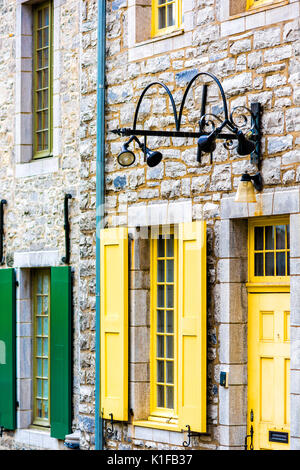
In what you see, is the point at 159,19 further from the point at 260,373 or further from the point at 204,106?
the point at 260,373

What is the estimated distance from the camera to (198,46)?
29.9ft

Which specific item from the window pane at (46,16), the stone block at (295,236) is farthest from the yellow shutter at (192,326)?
the window pane at (46,16)

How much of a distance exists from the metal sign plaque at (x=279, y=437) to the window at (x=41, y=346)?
144 inches

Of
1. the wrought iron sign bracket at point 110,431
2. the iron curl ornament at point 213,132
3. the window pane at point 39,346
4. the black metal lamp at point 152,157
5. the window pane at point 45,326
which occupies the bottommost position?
the wrought iron sign bracket at point 110,431

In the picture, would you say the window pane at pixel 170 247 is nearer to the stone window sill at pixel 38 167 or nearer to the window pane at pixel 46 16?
the stone window sill at pixel 38 167

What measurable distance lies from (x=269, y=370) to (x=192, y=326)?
786 millimetres

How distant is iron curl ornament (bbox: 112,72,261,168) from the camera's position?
826cm

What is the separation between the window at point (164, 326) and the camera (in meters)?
9.49

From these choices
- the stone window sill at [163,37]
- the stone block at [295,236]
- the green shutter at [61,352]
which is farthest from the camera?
the green shutter at [61,352]

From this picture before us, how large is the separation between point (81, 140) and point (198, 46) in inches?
72.9

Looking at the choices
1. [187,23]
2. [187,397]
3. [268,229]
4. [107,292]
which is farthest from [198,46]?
[187,397]

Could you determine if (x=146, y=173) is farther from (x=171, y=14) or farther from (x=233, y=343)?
(x=233, y=343)

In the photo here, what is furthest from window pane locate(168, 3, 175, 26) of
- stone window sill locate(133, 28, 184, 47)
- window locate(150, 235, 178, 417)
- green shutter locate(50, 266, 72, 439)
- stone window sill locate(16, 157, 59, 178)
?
green shutter locate(50, 266, 72, 439)

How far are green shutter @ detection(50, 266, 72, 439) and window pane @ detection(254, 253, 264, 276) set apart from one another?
8.93 ft
